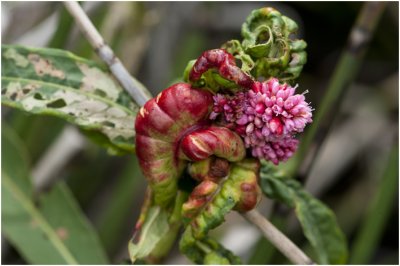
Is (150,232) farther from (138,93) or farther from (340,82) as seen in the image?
(340,82)

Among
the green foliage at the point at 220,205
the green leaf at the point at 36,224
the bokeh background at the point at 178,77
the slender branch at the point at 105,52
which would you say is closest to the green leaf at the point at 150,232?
the green foliage at the point at 220,205

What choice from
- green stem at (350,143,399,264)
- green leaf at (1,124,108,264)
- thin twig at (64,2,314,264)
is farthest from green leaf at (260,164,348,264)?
green leaf at (1,124,108,264)

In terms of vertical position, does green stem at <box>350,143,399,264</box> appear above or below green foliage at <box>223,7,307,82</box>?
below

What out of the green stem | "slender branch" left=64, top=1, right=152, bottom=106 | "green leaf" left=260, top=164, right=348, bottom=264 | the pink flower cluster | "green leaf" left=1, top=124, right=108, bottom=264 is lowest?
the green stem

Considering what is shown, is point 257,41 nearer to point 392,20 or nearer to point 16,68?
point 16,68

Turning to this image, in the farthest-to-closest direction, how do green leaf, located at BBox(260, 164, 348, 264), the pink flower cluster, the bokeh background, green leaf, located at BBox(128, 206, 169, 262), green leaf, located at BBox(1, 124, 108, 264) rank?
the bokeh background → green leaf, located at BBox(1, 124, 108, 264) → green leaf, located at BBox(260, 164, 348, 264) → green leaf, located at BBox(128, 206, 169, 262) → the pink flower cluster

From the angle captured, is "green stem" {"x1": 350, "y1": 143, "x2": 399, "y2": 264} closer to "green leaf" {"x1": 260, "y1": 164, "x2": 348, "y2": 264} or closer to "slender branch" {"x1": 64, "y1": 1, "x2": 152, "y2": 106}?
"green leaf" {"x1": 260, "y1": 164, "x2": 348, "y2": 264}

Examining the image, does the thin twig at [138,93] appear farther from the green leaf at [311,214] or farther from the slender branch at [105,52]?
the green leaf at [311,214]

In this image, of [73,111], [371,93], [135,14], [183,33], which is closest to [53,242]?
[73,111]
